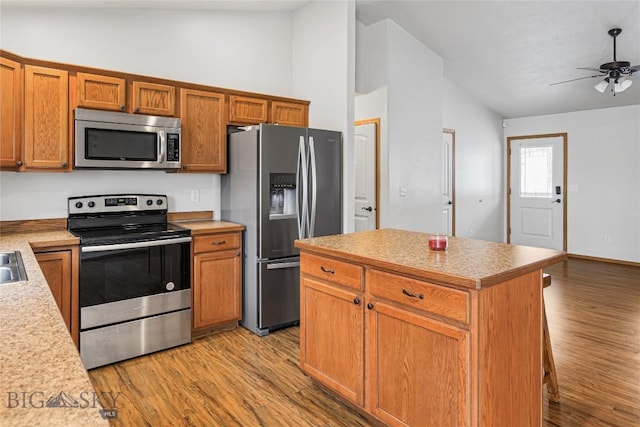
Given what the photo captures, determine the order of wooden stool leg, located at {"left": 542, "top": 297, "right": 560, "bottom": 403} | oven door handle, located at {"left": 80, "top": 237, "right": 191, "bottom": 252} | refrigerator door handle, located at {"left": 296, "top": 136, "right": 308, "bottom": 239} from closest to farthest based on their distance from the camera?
A: 1. wooden stool leg, located at {"left": 542, "top": 297, "right": 560, "bottom": 403}
2. oven door handle, located at {"left": 80, "top": 237, "right": 191, "bottom": 252}
3. refrigerator door handle, located at {"left": 296, "top": 136, "right": 308, "bottom": 239}

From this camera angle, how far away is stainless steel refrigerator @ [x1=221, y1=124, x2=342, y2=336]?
3406mm

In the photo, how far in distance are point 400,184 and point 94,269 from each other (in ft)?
11.4

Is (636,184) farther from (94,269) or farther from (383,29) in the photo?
(94,269)

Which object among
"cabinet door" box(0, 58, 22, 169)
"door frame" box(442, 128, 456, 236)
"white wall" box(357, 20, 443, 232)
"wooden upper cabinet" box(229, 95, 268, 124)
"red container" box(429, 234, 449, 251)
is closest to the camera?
"red container" box(429, 234, 449, 251)

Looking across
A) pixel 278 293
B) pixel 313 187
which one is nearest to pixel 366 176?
pixel 313 187

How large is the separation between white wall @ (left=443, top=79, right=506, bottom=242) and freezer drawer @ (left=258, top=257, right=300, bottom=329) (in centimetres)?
394

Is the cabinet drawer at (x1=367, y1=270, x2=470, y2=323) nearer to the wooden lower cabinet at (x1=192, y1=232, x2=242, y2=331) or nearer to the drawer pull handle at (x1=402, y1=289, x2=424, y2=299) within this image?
the drawer pull handle at (x1=402, y1=289, x2=424, y2=299)

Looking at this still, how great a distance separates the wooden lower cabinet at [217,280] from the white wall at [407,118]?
2.13m

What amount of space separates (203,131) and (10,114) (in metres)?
1.33

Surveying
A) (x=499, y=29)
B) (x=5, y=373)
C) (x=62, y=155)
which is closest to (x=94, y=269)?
(x=62, y=155)

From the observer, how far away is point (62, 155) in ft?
9.47

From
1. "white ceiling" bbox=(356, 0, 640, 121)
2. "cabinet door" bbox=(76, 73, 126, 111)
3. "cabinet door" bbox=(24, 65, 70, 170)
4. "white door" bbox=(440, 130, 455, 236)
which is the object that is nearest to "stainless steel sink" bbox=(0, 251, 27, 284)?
"cabinet door" bbox=(24, 65, 70, 170)

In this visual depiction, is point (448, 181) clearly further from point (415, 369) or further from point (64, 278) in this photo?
point (64, 278)

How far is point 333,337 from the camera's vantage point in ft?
7.41
